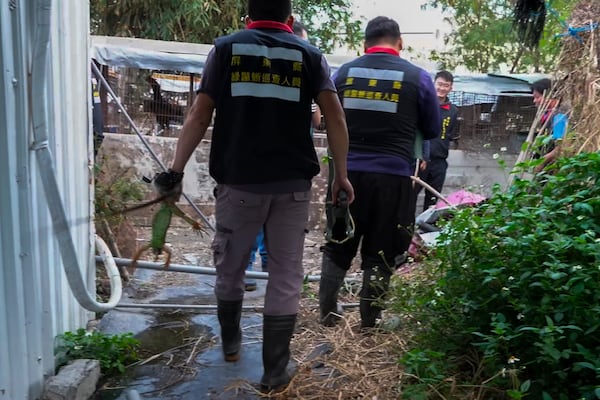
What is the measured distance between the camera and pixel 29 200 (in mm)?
2131

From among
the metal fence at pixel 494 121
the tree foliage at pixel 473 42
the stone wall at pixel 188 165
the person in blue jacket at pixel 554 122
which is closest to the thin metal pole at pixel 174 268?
the person in blue jacket at pixel 554 122

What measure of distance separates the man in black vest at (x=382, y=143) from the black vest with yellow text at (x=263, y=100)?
28.6 inches

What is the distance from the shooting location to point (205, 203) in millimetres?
7703

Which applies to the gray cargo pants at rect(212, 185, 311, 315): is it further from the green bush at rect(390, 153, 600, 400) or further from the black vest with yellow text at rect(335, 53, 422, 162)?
the black vest with yellow text at rect(335, 53, 422, 162)

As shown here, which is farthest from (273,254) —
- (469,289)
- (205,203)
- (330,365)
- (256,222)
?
(205,203)

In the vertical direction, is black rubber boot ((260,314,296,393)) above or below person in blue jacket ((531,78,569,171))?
below

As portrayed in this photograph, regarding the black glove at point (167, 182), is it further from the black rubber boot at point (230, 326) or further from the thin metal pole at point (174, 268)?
the thin metal pole at point (174, 268)

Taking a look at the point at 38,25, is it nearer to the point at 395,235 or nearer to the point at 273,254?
the point at 273,254

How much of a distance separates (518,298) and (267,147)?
1279 millimetres

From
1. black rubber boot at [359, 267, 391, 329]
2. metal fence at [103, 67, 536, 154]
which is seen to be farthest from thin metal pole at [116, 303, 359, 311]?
metal fence at [103, 67, 536, 154]

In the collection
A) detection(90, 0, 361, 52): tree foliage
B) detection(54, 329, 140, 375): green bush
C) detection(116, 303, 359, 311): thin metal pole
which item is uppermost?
detection(90, 0, 361, 52): tree foliage

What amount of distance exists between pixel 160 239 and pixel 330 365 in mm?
1162

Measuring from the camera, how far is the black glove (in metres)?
2.58

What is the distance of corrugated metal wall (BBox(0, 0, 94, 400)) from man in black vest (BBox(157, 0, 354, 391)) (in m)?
0.59
